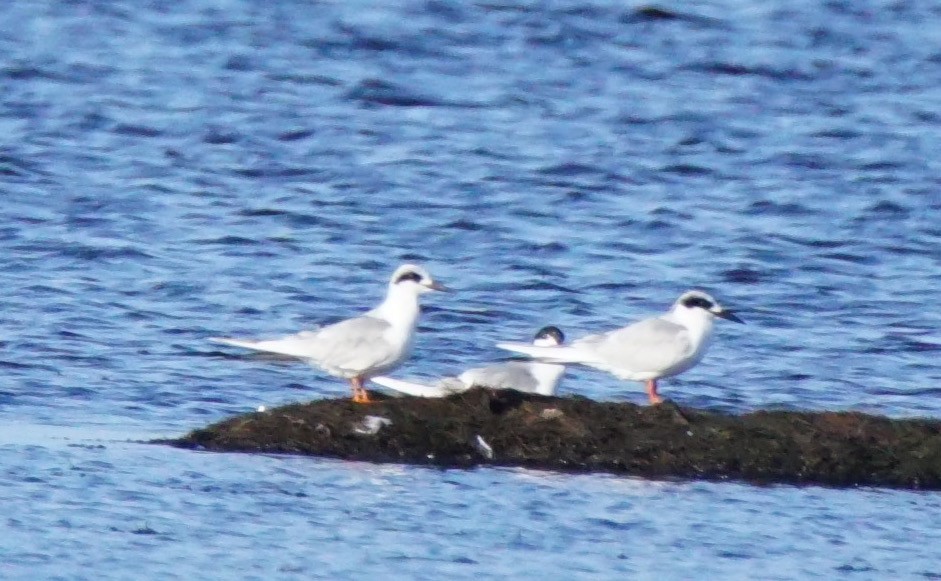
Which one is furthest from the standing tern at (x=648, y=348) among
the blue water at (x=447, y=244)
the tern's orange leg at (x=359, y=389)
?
the blue water at (x=447, y=244)

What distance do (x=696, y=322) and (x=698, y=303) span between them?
18 cm

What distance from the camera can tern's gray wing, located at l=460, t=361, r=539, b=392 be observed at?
11.3m

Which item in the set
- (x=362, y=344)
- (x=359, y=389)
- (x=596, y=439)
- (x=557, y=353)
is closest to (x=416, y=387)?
(x=359, y=389)

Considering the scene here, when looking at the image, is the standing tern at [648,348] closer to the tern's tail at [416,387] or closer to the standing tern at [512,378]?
the standing tern at [512,378]

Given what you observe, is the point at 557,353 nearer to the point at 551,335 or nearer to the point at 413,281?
the point at 551,335

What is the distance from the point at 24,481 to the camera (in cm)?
930

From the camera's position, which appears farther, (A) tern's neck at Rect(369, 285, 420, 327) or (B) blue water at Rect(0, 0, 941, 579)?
(A) tern's neck at Rect(369, 285, 420, 327)

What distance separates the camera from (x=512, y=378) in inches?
450

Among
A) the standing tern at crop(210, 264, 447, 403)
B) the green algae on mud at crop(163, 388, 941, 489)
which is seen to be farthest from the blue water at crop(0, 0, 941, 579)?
the standing tern at crop(210, 264, 447, 403)

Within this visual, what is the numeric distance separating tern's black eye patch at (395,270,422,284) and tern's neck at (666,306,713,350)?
4.75 feet

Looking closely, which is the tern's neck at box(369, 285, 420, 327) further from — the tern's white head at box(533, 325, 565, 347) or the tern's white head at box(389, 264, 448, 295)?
the tern's white head at box(533, 325, 565, 347)

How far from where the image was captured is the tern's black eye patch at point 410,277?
37.8 feet

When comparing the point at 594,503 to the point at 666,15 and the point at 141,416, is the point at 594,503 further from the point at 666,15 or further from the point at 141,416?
the point at 666,15

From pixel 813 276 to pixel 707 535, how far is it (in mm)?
8432
